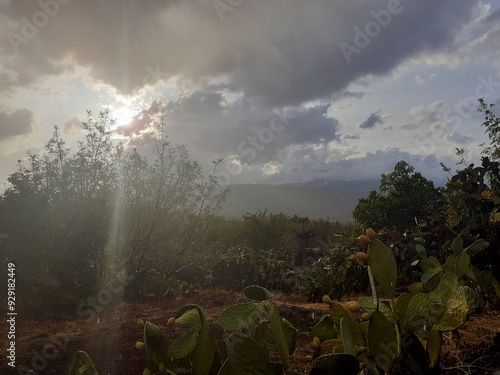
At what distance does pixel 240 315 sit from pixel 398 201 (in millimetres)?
9587

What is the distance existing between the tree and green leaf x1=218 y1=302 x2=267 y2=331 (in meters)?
9.11

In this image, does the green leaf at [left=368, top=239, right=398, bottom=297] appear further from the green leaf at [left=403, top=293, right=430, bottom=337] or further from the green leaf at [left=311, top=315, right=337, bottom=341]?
the green leaf at [left=311, top=315, right=337, bottom=341]

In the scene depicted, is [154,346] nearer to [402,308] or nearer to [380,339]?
[380,339]

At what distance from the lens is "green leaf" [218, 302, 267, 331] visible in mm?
1238

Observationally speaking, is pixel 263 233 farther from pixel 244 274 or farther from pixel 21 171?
pixel 21 171

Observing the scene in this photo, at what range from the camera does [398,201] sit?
10117mm

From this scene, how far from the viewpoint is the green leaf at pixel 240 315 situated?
4.06ft

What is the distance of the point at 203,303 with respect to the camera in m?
6.00

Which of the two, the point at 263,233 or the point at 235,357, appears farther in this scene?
the point at 263,233

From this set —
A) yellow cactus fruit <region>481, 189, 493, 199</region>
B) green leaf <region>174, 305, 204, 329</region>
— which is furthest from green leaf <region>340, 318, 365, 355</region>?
yellow cactus fruit <region>481, 189, 493, 199</region>

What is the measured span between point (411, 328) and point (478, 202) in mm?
3678

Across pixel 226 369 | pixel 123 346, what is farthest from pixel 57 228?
pixel 226 369

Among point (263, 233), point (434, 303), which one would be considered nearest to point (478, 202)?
point (434, 303)

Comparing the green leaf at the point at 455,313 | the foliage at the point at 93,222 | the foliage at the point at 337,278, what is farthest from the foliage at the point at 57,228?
the green leaf at the point at 455,313
